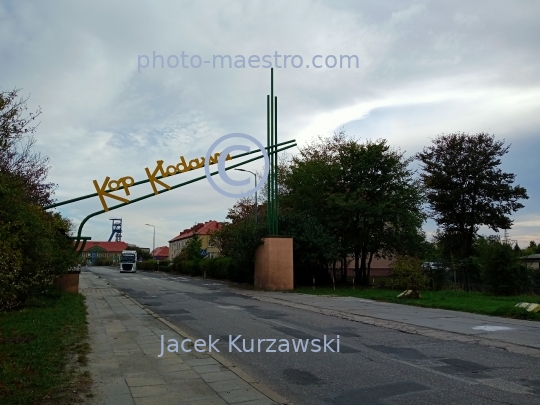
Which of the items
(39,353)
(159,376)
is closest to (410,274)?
(159,376)

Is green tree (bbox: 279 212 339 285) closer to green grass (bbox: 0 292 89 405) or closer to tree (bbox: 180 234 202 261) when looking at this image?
green grass (bbox: 0 292 89 405)

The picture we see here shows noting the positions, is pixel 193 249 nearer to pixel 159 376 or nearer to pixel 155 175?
pixel 155 175

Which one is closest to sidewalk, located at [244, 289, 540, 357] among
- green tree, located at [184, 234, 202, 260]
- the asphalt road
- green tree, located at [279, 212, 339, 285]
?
the asphalt road

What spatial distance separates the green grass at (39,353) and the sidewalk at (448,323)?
303 inches

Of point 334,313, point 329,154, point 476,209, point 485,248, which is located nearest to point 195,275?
point 329,154

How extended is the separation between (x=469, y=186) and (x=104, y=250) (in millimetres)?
135255

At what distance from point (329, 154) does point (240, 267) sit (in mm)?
16269

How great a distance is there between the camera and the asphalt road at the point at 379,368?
251 inches

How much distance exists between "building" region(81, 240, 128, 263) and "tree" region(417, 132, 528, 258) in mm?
115451

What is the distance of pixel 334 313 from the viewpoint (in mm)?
16391

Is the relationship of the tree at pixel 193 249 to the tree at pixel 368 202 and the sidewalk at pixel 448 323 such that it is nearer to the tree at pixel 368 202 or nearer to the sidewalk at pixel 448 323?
the tree at pixel 368 202

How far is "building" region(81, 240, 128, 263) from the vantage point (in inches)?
5754

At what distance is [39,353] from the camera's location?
8.34 meters

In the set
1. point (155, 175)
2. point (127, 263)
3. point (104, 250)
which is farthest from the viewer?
point (104, 250)
